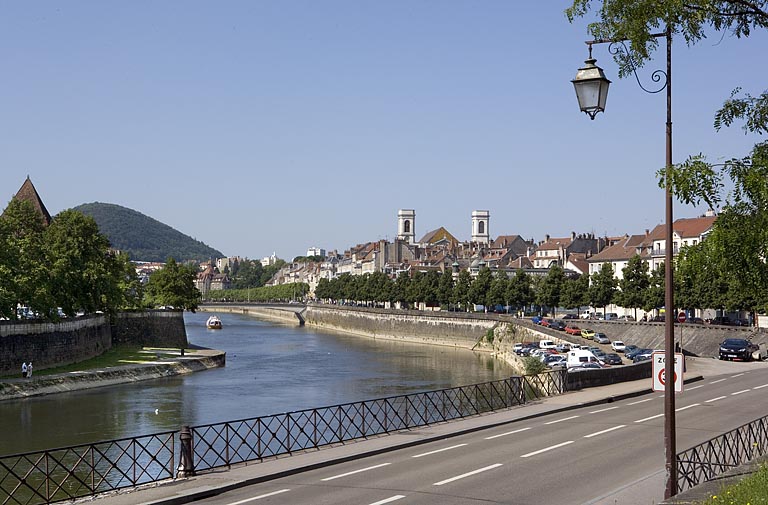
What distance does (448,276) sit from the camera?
14712 centimetres

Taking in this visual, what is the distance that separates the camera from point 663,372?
17172mm

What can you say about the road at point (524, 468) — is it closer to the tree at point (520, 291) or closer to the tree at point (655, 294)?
the tree at point (655, 294)

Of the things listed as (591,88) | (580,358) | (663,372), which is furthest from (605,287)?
(591,88)

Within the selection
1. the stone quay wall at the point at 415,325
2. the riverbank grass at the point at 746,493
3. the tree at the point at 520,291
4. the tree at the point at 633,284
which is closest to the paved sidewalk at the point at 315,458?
the riverbank grass at the point at 746,493

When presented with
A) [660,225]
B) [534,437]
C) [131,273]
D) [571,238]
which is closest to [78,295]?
[131,273]

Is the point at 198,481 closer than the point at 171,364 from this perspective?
Yes

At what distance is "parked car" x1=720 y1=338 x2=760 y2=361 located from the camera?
65938 millimetres

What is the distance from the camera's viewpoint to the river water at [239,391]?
46.8 meters

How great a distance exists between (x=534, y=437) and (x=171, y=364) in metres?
52.1

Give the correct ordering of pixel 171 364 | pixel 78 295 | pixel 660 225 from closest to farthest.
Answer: pixel 171 364, pixel 78 295, pixel 660 225

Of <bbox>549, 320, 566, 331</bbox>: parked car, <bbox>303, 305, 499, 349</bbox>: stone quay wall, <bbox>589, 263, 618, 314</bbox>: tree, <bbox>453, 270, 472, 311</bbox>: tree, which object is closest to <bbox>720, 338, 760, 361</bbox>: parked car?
<bbox>549, 320, 566, 331</bbox>: parked car

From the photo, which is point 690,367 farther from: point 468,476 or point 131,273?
point 131,273

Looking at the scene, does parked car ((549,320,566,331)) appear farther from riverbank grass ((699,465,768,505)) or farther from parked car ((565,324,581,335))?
riverbank grass ((699,465,768,505))

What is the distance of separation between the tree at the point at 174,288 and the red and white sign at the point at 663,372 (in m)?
96.6
